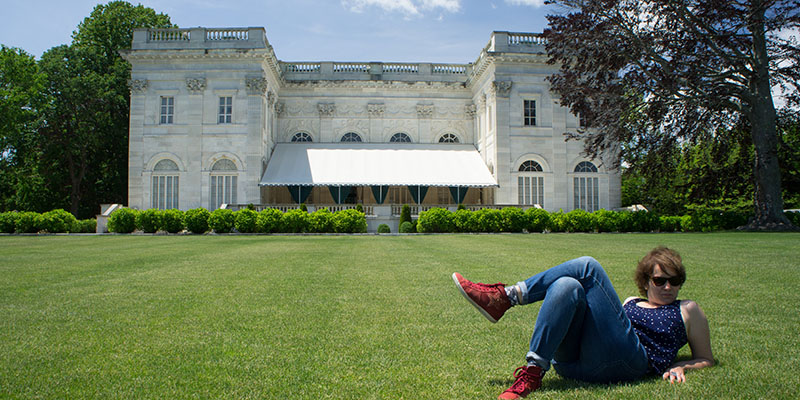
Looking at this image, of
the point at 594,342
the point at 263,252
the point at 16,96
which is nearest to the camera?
the point at 594,342

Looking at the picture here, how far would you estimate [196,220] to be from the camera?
22.8 metres

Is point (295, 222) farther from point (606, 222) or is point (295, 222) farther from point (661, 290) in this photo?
point (661, 290)

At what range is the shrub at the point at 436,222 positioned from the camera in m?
22.5

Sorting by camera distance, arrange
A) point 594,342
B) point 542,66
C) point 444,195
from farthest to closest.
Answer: point 444,195 < point 542,66 < point 594,342

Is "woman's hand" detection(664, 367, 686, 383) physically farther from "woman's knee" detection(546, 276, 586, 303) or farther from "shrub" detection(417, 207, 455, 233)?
"shrub" detection(417, 207, 455, 233)

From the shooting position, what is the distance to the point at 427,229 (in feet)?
74.3

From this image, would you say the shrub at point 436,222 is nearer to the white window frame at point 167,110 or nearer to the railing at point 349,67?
the railing at point 349,67

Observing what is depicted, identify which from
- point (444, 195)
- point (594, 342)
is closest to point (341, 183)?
point (444, 195)

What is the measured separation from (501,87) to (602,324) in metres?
28.0

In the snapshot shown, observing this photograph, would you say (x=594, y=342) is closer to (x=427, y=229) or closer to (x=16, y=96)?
(x=427, y=229)

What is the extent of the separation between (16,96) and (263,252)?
24.5m

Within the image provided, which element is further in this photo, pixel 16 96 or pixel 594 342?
pixel 16 96

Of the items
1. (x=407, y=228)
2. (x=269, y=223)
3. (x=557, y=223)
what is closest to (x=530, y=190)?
(x=557, y=223)

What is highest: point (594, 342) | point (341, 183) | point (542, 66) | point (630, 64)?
point (542, 66)
